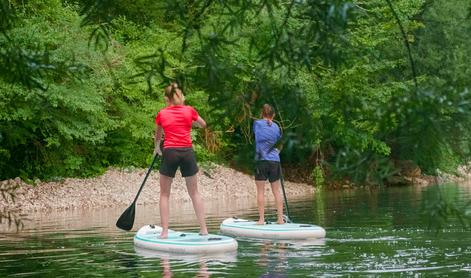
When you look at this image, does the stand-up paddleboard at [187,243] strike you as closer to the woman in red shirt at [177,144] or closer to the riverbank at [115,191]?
the woman in red shirt at [177,144]

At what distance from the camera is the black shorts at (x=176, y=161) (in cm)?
1284

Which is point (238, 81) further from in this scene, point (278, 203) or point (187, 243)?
point (278, 203)

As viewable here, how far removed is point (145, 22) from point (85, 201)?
760 cm

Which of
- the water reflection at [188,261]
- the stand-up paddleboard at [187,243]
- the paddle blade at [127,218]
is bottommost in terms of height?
the water reflection at [188,261]

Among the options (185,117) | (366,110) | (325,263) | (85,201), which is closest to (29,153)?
(85,201)

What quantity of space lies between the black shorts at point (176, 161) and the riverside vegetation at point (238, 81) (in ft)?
2.85

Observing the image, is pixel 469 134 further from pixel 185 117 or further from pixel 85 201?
pixel 85 201

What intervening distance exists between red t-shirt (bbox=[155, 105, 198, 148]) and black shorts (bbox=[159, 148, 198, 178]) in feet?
0.21

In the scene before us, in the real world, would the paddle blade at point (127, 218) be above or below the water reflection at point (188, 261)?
above

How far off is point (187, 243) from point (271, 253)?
3.39 feet

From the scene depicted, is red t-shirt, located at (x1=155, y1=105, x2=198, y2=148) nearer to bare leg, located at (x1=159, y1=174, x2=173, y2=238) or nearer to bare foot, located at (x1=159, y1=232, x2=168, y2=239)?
bare leg, located at (x1=159, y1=174, x2=173, y2=238)

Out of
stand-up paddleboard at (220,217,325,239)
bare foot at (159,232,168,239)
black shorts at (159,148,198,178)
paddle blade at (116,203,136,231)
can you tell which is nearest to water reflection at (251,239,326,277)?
stand-up paddleboard at (220,217,325,239)

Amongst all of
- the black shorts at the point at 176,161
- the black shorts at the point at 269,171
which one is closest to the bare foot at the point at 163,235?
the black shorts at the point at 176,161

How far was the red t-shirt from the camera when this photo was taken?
12.6m
